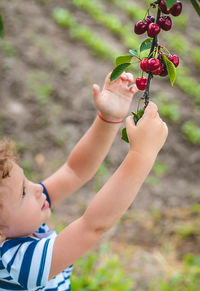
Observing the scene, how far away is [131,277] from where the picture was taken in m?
2.25

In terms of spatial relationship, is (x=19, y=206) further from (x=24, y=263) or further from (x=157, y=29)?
(x=157, y=29)

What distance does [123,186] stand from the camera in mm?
978

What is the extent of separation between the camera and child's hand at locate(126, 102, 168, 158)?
3.08 ft

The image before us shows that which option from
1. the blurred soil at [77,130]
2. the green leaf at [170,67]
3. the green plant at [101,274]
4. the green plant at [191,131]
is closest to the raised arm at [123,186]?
the green leaf at [170,67]

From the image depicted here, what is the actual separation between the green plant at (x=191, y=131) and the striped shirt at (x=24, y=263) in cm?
257

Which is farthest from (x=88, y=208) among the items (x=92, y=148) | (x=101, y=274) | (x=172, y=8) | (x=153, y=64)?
(x=101, y=274)

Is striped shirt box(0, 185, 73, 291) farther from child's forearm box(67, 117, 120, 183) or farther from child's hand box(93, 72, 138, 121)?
child's hand box(93, 72, 138, 121)

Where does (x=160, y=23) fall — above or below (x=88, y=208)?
above

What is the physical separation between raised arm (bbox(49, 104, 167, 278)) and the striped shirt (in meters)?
0.06

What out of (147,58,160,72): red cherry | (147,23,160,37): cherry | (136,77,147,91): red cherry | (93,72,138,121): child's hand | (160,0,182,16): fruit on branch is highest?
(160,0,182,16): fruit on branch

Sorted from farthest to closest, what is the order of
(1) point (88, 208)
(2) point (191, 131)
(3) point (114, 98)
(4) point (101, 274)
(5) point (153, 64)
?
(2) point (191, 131)
(4) point (101, 274)
(3) point (114, 98)
(1) point (88, 208)
(5) point (153, 64)

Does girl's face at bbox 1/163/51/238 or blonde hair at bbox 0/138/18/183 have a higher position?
blonde hair at bbox 0/138/18/183

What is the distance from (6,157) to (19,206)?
16 cm

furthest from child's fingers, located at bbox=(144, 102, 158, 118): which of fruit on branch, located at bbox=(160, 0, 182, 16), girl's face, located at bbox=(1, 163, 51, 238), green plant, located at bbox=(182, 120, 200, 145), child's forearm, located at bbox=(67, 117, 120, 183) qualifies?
green plant, located at bbox=(182, 120, 200, 145)
